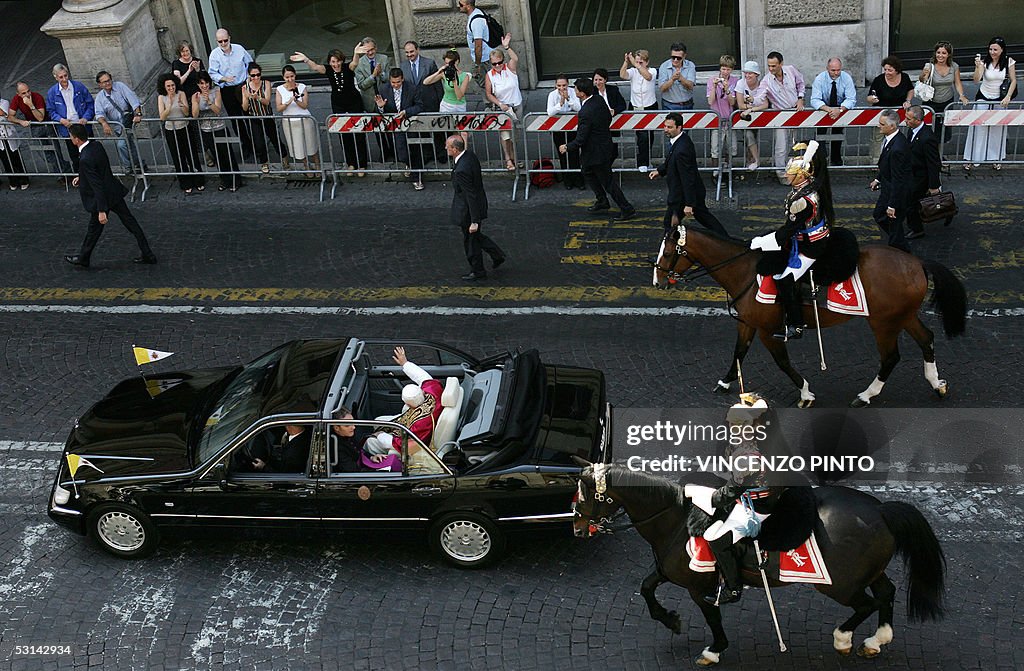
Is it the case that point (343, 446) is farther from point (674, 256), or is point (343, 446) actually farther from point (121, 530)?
point (674, 256)

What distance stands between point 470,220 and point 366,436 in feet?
15.4

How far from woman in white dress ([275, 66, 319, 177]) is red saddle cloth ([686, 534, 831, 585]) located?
10559 millimetres

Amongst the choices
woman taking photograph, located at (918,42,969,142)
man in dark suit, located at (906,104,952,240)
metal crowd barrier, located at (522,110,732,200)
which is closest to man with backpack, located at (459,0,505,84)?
metal crowd barrier, located at (522,110,732,200)

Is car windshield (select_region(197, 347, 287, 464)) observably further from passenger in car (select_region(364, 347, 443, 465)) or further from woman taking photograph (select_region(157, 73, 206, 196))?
woman taking photograph (select_region(157, 73, 206, 196))

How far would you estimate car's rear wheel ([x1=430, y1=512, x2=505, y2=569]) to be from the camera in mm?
8617

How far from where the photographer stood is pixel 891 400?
34.6ft

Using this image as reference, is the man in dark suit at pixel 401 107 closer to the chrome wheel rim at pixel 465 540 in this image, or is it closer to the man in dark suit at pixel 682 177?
the man in dark suit at pixel 682 177

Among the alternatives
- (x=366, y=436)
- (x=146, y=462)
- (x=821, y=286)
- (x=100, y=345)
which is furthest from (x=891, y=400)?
(x=100, y=345)

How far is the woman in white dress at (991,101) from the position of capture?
1499cm

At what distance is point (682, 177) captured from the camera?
42.3 feet

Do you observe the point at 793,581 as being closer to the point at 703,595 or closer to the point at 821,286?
the point at 703,595

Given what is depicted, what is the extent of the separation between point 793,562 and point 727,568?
413mm

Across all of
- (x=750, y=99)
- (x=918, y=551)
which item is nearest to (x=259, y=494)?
(x=918, y=551)

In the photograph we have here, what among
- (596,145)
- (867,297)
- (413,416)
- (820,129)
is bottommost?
(413,416)
